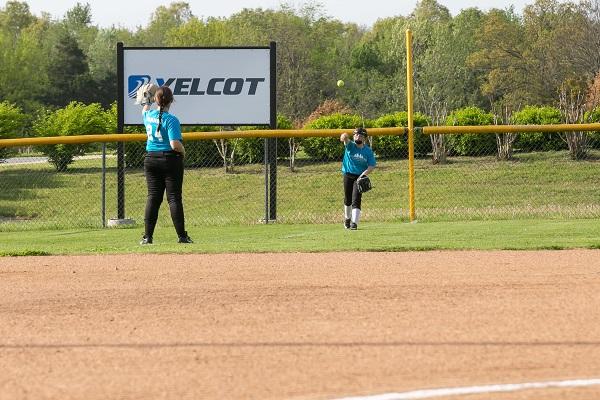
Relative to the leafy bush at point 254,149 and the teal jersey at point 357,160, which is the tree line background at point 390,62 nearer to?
the leafy bush at point 254,149

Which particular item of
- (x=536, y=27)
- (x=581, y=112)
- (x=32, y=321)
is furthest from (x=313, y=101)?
(x=32, y=321)

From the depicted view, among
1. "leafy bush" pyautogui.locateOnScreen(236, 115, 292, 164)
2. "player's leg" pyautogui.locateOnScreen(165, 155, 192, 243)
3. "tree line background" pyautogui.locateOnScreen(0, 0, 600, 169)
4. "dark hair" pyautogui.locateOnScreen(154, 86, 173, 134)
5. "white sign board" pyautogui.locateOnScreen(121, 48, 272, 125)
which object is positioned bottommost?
"player's leg" pyautogui.locateOnScreen(165, 155, 192, 243)

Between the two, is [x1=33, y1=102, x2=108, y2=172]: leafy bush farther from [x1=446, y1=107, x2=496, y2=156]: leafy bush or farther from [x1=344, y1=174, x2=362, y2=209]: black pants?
[x1=344, y1=174, x2=362, y2=209]: black pants

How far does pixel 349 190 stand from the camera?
52.1 ft

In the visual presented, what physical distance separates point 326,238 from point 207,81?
6.47 metres

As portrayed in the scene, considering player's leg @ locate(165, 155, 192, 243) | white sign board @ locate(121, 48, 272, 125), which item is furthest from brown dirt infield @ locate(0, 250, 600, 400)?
white sign board @ locate(121, 48, 272, 125)

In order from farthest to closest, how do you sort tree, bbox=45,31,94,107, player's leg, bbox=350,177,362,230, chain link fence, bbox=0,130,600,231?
tree, bbox=45,31,94,107 → chain link fence, bbox=0,130,600,231 → player's leg, bbox=350,177,362,230

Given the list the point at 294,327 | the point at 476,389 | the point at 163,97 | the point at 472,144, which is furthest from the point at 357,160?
the point at 476,389

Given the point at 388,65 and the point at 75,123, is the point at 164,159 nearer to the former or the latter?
the point at 75,123

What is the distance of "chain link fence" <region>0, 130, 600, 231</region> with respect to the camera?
20828 millimetres

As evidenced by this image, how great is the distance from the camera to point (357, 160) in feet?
52.5

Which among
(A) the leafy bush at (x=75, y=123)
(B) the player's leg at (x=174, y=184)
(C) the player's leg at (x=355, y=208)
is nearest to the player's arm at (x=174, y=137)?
(B) the player's leg at (x=174, y=184)

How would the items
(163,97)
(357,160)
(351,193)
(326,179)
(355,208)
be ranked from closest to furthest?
(163,97) < (355,208) < (351,193) < (357,160) < (326,179)

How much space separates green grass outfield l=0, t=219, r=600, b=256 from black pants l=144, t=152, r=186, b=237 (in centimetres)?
36
